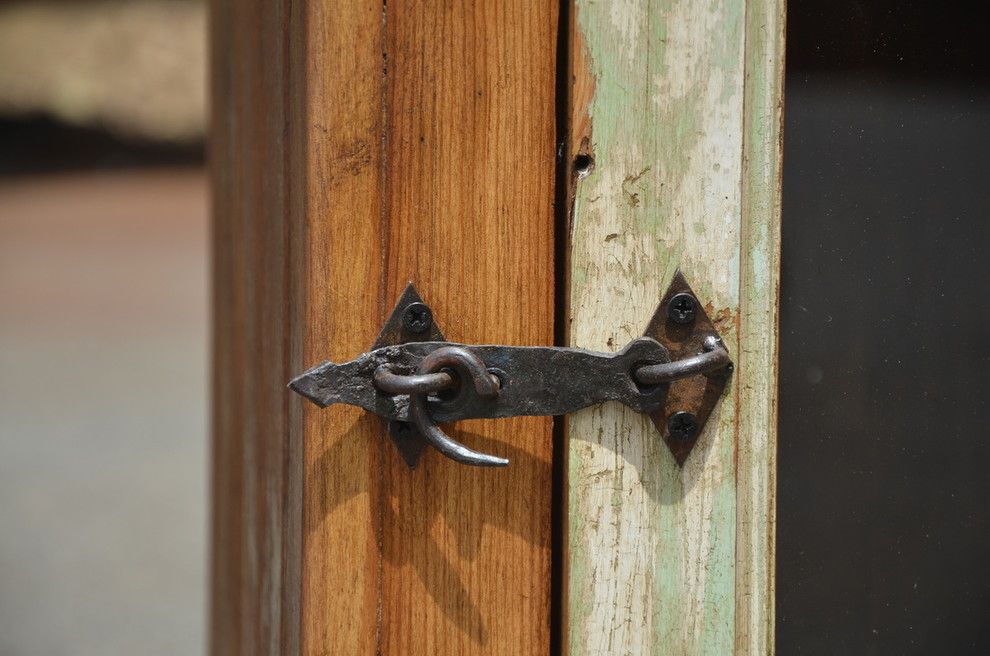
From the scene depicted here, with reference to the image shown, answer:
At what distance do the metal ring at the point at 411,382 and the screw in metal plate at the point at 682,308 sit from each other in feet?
0.45

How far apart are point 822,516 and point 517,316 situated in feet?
0.87

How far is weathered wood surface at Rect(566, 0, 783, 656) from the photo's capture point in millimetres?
572

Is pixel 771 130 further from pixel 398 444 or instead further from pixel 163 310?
pixel 163 310

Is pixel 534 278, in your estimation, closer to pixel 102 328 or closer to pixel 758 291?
pixel 758 291

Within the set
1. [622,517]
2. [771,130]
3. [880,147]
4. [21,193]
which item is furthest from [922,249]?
[21,193]

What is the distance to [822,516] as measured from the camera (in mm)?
669

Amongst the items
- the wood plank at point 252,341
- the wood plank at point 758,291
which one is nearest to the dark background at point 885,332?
the wood plank at point 758,291

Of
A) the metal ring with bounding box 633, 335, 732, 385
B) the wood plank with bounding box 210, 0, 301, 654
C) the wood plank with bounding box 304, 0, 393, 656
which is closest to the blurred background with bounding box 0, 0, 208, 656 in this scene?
the wood plank with bounding box 210, 0, 301, 654

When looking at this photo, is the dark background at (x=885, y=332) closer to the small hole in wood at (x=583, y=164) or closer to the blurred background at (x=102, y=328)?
the small hole in wood at (x=583, y=164)

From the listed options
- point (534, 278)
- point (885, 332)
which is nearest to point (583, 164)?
point (534, 278)

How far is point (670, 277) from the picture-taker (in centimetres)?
58

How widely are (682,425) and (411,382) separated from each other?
17 centimetres

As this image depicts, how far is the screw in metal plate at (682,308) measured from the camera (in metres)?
0.57

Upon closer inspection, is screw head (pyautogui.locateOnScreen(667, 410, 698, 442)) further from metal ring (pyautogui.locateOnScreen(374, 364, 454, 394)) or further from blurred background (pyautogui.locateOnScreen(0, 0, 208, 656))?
blurred background (pyautogui.locateOnScreen(0, 0, 208, 656))
